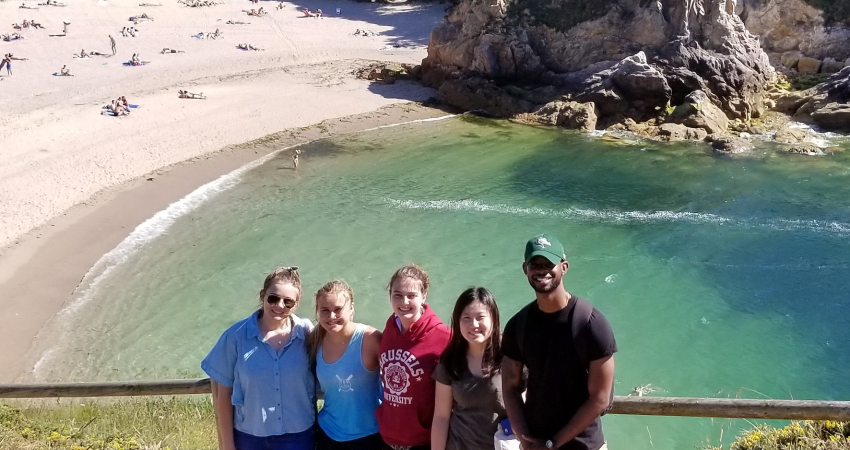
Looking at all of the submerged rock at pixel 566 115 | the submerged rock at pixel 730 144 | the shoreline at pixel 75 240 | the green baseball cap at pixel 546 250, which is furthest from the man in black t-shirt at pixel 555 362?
the submerged rock at pixel 566 115

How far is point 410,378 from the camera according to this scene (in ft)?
13.3

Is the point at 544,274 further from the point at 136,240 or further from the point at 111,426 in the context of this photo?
the point at 136,240

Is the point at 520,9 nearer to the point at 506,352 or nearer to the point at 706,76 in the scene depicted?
the point at 706,76

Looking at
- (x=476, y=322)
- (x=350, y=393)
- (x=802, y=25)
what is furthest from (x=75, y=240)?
(x=802, y=25)

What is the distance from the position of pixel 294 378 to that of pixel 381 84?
30.2 meters

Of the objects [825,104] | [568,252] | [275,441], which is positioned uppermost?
[275,441]

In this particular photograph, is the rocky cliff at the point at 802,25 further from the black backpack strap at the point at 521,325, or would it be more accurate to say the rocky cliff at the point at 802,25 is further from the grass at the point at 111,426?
the black backpack strap at the point at 521,325

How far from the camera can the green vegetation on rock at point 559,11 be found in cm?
3044

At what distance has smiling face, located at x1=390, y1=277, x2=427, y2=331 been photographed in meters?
4.06

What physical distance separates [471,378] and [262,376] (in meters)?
1.31

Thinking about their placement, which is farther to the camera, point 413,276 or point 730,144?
point 730,144

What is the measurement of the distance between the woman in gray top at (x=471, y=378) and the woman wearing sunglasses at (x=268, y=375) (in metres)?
0.90

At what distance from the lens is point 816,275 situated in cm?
1507

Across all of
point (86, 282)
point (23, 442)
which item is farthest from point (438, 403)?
point (86, 282)
